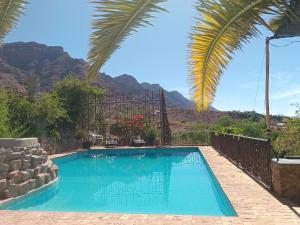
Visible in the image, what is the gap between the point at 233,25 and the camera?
10.2ft

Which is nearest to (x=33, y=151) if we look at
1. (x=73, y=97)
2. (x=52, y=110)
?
(x=52, y=110)

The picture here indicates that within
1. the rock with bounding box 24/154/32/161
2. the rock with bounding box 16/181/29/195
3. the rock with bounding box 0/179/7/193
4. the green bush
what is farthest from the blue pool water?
the green bush

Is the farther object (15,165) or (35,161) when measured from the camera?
(35,161)

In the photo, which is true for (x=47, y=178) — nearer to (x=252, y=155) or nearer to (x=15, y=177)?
(x=15, y=177)

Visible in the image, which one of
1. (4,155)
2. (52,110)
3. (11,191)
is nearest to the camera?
(11,191)

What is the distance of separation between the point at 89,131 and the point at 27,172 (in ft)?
37.7

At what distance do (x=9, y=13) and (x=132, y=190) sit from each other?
18.3 ft

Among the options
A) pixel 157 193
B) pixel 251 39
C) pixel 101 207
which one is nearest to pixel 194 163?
pixel 157 193

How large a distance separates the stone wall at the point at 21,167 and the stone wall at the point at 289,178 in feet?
14.3

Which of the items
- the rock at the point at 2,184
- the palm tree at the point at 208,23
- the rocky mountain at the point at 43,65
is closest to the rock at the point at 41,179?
the rock at the point at 2,184

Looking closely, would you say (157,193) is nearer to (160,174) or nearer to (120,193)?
(120,193)

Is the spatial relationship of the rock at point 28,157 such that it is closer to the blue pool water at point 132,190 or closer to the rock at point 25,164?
the rock at point 25,164

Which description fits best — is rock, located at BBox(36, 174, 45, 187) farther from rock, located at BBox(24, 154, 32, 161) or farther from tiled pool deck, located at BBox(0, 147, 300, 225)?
tiled pool deck, located at BBox(0, 147, 300, 225)

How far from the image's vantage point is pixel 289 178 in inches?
219
